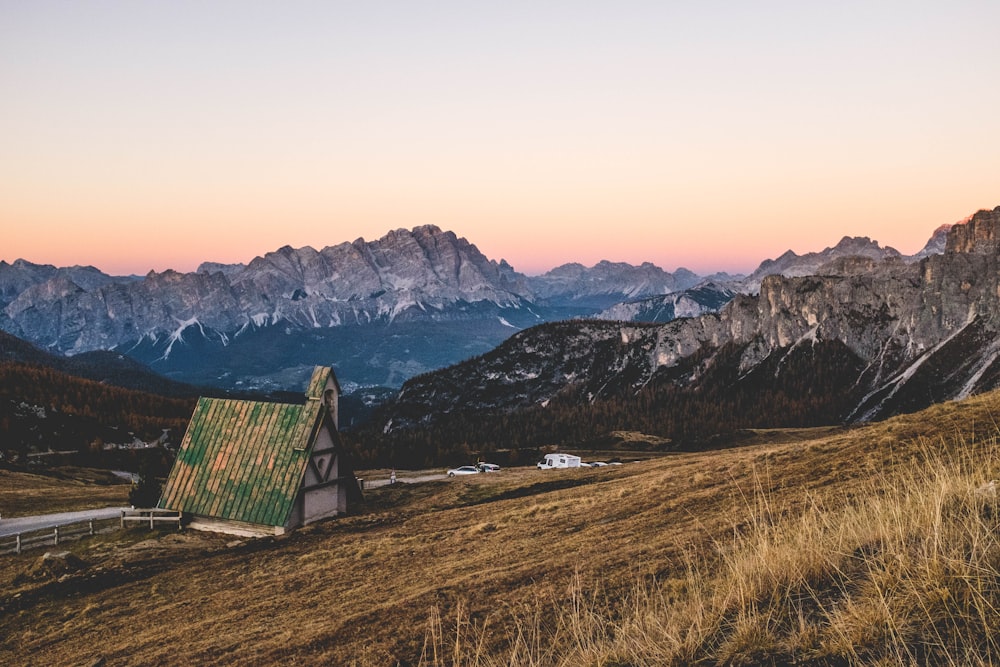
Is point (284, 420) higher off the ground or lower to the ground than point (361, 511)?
higher

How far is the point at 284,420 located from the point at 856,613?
122ft

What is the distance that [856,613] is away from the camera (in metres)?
6.09

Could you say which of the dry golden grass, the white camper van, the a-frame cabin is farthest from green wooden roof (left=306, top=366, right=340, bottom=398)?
the white camper van

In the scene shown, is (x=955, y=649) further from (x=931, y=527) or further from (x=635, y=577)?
(x=635, y=577)

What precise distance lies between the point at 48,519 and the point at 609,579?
1821 inches

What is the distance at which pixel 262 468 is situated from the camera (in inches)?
1476

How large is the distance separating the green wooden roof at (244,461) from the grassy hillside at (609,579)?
2181 mm

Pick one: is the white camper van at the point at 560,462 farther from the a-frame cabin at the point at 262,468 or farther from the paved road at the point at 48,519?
the paved road at the point at 48,519

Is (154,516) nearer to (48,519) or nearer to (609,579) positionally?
(48,519)

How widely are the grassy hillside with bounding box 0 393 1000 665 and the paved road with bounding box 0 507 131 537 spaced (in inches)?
382

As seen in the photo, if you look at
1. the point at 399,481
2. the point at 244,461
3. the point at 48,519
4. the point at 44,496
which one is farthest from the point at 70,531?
the point at 399,481

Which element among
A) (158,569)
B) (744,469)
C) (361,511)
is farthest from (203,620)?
(361,511)

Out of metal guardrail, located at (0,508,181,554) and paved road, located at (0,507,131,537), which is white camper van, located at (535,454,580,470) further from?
metal guardrail, located at (0,508,181,554)

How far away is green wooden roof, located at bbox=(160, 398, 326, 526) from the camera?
35.9 meters
